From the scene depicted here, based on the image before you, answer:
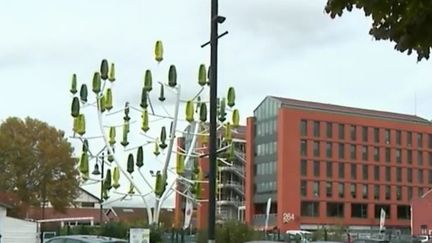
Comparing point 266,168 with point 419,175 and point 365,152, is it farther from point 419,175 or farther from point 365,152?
point 419,175

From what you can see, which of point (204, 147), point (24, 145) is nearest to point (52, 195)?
point (24, 145)

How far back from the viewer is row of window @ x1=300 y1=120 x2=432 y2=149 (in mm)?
117312

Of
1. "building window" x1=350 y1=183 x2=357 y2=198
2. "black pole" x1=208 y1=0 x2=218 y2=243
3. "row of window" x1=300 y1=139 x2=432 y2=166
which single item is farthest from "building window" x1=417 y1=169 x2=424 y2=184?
"black pole" x1=208 y1=0 x2=218 y2=243

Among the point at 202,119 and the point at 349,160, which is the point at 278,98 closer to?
the point at 349,160

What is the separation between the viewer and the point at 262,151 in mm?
119750

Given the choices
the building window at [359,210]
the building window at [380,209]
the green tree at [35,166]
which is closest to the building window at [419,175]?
the building window at [380,209]

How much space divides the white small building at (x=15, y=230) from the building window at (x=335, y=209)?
7943 centimetres

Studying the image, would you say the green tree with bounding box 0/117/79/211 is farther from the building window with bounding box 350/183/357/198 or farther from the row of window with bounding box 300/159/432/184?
the building window with bounding box 350/183/357/198

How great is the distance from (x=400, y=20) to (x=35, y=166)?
76998 millimetres

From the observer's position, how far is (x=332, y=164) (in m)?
119

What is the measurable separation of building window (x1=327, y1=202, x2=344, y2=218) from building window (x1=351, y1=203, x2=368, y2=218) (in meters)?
1.98

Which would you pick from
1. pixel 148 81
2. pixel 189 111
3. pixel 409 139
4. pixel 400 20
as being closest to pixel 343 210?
pixel 409 139

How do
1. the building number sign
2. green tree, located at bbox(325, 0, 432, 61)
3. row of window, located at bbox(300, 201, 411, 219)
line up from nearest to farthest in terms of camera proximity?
green tree, located at bbox(325, 0, 432, 61)
the building number sign
row of window, located at bbox(300, 201, 411, 219)

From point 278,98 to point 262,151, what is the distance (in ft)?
26.4
